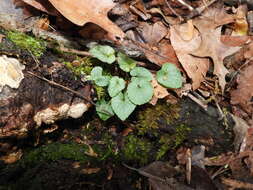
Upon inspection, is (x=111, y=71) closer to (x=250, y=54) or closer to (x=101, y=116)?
(x=101, y=116)

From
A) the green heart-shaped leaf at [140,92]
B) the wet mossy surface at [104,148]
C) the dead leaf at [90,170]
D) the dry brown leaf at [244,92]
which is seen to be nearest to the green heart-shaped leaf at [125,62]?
the green heart-shaped leaf at [140,92]

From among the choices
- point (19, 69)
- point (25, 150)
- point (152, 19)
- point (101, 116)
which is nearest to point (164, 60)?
point (152, 19)

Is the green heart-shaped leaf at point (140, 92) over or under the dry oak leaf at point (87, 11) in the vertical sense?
under

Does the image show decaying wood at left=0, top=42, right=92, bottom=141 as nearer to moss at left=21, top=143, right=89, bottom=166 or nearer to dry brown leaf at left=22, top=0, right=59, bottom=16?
moss at left=21, top=143, right=89, bottom=166

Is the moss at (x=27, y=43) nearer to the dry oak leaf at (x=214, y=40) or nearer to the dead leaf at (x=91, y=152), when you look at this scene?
the dead leaf at (x=91, y=152)

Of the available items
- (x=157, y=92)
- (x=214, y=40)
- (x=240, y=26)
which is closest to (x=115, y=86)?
(x=157, y=92)

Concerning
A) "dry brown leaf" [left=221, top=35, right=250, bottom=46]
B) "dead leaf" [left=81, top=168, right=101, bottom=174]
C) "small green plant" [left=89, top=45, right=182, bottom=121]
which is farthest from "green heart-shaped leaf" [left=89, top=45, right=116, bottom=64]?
"dry brown leaf" [left=221, top=35, right=250, bottom=46]

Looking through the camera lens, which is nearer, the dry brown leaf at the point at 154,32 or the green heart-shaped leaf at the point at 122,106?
the green heart-shaped leaf at the point at 122,106
